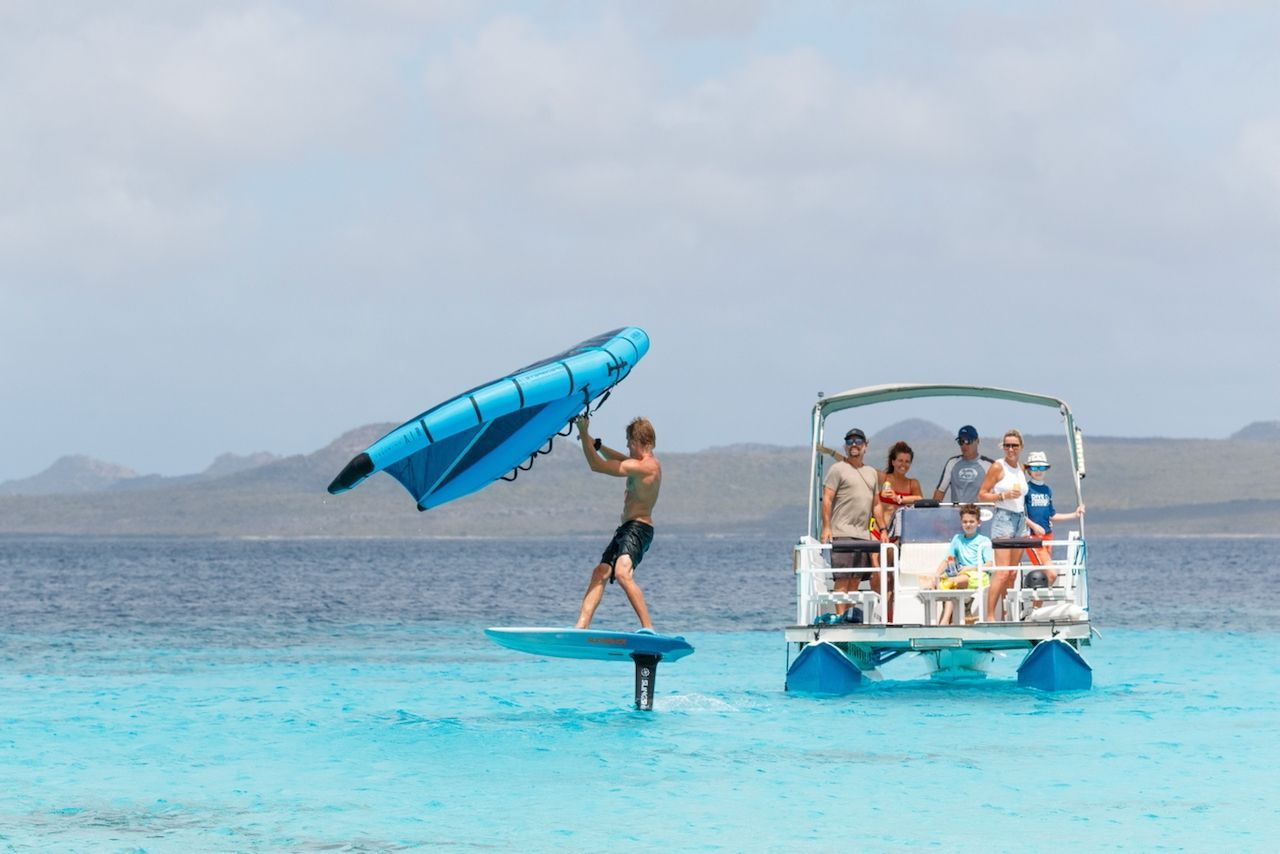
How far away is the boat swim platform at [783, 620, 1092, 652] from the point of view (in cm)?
1823

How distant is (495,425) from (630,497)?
1692 mm

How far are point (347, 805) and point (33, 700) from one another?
10.7 meters

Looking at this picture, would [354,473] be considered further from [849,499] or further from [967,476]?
[967,476]

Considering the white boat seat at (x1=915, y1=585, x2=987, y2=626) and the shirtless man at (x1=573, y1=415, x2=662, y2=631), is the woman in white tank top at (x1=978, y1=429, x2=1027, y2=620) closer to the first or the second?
the white boat seat at (x1=915, y1=585, x2=987, y2=626)

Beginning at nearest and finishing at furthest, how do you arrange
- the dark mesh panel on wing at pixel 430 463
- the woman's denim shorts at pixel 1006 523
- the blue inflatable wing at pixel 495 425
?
the blue inflatable wing at pixel 495 425, the dark mesh panel on wing at pixel 430 463, the woman's denim shorts at pixel 1006 523

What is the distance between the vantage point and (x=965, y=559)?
1844 cm

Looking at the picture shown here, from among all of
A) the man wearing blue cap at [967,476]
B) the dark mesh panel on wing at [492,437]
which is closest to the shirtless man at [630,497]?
the dark mesh panel on wing at [492,437]

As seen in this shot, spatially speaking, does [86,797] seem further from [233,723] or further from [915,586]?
[915,586]

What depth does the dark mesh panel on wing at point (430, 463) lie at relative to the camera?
16438mm

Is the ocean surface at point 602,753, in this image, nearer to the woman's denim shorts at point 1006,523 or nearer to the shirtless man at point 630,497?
the shirtless man at point 630,497

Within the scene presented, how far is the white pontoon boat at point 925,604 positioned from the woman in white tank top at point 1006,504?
15cm

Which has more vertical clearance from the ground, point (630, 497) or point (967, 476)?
point (967, 476)

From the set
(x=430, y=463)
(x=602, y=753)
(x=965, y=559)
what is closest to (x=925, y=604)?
(x=965, y=559)

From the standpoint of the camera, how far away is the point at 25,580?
7325cm
